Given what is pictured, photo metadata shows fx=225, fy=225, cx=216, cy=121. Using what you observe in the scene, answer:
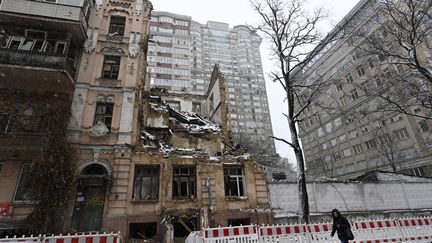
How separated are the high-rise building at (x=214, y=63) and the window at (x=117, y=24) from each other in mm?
32683

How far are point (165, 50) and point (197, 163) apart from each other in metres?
48.4

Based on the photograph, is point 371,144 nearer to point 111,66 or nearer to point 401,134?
point 401,134

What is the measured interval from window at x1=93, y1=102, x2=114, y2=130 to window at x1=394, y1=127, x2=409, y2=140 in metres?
38.9

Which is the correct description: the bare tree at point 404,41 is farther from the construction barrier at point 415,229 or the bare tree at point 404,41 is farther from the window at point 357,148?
the window at point 357,148

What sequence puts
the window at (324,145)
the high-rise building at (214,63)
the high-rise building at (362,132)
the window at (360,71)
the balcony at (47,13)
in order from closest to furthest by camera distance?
the balcony at (47,13) < the high-rise building at (362,132) < the window at (360,71) < the window at (324,145) < the high-rise building at (214,63)

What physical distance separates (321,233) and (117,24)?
1917 cm

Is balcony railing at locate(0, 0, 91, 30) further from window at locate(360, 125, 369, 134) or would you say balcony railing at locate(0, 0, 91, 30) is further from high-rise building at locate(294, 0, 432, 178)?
window at locate(360, 125, 369, 134)

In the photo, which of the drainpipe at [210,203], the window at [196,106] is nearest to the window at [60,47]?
the drainpipe at [210,203]

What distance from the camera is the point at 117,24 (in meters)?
17.8

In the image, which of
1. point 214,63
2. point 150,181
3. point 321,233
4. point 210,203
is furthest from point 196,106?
point 214,63

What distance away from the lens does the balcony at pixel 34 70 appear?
12672 millimetres

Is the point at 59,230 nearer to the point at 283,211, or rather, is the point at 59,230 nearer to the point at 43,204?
the point at 43,204

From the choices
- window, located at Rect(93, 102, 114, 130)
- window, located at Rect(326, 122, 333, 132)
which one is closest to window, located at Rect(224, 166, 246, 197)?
window, located at Rect(93, 102, 114, 130)

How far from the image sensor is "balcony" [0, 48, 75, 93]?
12672mm
